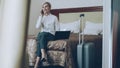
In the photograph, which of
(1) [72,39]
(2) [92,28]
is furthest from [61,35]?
(2) [92,28]

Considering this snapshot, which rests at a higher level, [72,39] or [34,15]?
[34,15]

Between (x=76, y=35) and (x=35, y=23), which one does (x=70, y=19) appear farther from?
(x=35, y=23)

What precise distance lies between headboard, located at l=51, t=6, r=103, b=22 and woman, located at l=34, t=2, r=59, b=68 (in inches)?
1.3

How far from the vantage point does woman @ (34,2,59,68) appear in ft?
3.59

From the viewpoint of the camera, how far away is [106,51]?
97 cm

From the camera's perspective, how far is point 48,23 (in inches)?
44.1

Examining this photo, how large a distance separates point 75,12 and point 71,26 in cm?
8

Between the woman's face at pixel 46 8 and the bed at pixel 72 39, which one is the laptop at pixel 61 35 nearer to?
the bed at pixel 72 39

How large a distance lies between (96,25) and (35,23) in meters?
0.34

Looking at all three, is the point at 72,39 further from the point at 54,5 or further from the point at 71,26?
the point at 54,5

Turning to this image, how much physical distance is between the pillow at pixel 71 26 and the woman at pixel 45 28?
1.4 inches

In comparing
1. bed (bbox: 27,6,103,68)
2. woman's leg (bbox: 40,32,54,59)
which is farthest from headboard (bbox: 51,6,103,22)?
woman's leg (bbox: 40,32,54,59)

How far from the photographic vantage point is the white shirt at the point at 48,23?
1.09 metres

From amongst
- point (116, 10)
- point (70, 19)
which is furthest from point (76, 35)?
point (116, 10)
